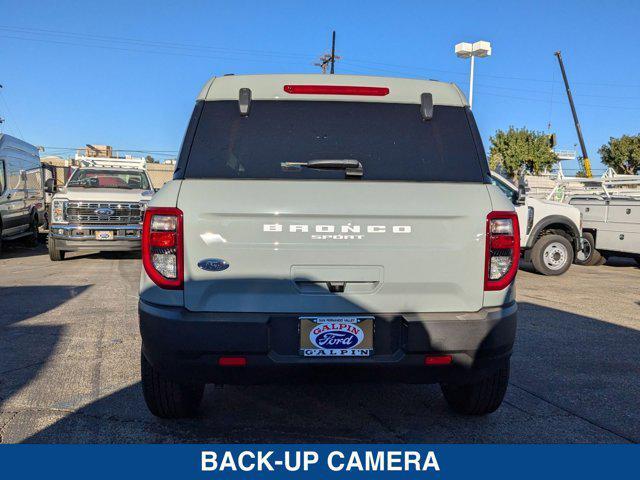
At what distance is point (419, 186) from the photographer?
10.1 feet

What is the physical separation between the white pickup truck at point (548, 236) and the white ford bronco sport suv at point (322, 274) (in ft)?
28.0

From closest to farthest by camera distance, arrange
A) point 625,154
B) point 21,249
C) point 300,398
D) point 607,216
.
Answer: point 300,398 < point 607,216 < point 21,249 < point 625,154

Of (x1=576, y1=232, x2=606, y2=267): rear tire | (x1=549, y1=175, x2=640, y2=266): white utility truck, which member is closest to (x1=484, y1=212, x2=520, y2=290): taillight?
(x1=549, y1=175, x2=640, y2=266): white utility truck

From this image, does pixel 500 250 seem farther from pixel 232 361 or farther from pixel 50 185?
pixel 50 185

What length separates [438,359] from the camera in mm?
2990

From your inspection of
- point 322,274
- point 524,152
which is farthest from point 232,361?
point 524,152

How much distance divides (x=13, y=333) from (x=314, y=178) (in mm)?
4379

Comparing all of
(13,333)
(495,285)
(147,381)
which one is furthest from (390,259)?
(13,333)

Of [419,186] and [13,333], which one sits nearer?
[419,186]

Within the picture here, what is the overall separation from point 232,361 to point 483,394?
1.63 meters

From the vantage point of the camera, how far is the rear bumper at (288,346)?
115 inches

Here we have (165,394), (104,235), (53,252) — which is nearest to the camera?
(165,394)

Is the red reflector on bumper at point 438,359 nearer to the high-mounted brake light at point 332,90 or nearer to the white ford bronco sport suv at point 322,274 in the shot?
the white ford bronco sport suv at point 322,274

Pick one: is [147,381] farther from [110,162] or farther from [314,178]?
[110,162]
